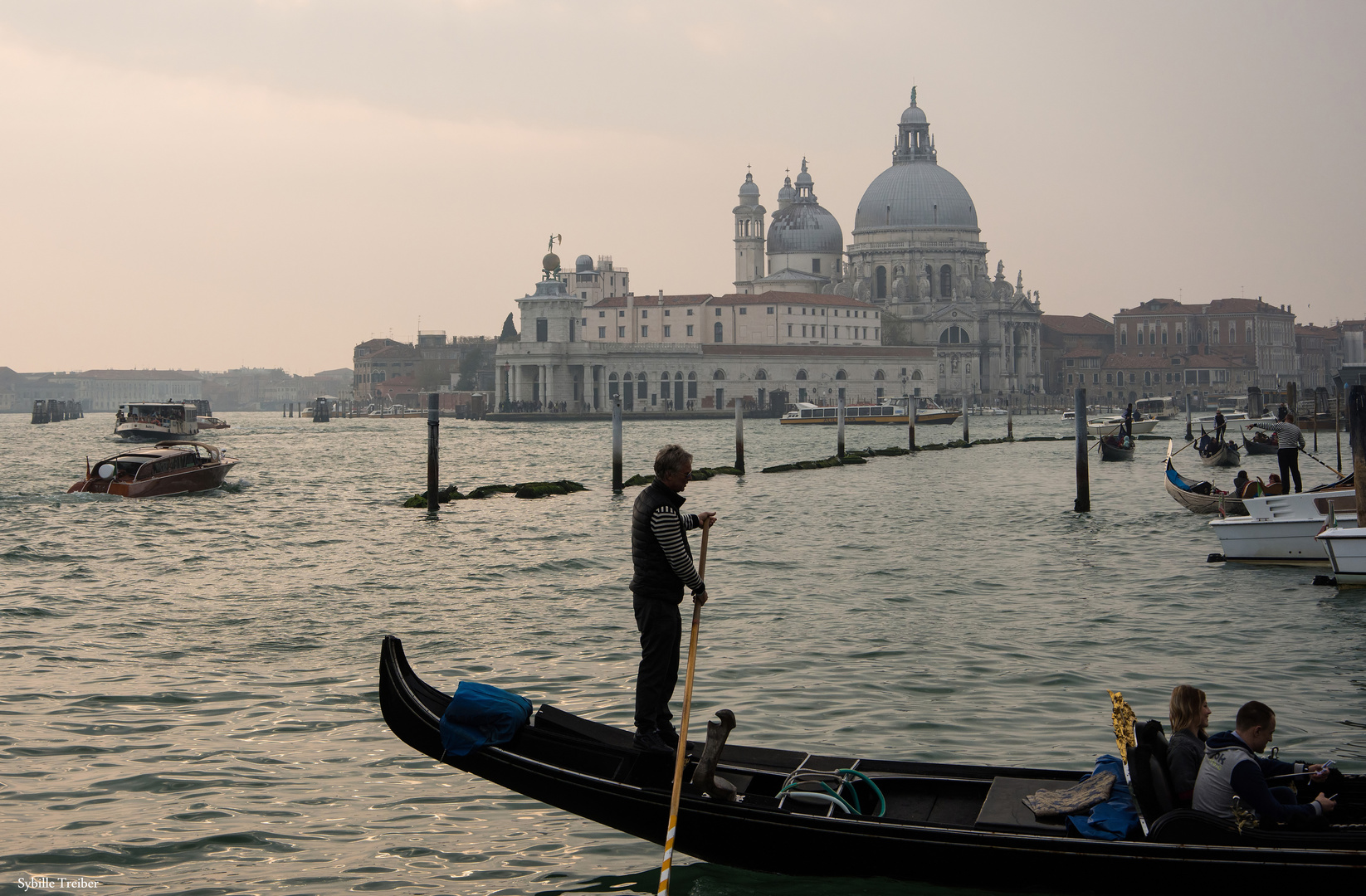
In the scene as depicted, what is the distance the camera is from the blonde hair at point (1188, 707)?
5.82 m

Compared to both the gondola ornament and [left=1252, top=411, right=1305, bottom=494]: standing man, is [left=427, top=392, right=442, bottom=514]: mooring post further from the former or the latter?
the gondola ornament

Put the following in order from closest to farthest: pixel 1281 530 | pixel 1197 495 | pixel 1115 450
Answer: pixel 1281 530
pixel 1197 495
pixel 1115 450

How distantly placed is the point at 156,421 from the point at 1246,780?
64589mm

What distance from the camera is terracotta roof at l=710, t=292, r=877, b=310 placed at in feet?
354

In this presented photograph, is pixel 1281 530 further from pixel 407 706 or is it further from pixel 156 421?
pixel 156 421

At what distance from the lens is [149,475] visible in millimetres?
29750

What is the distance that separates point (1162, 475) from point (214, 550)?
24492mm

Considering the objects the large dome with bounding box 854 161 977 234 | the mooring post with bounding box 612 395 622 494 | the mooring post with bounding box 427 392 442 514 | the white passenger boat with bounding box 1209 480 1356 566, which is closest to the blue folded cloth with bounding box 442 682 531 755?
the white passenger boat with bounding box 1209 480 1356 566

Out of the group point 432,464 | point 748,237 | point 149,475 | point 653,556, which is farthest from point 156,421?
point 748,237

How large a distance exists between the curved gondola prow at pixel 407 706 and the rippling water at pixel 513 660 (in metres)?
0.56

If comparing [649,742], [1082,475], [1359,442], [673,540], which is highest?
[1359,442]

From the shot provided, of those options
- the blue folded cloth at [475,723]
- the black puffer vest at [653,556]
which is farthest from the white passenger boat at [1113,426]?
the blue folded cloth at [475,723]

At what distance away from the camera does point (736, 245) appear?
406ft

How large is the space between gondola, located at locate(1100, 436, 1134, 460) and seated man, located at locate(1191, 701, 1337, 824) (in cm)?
3818
